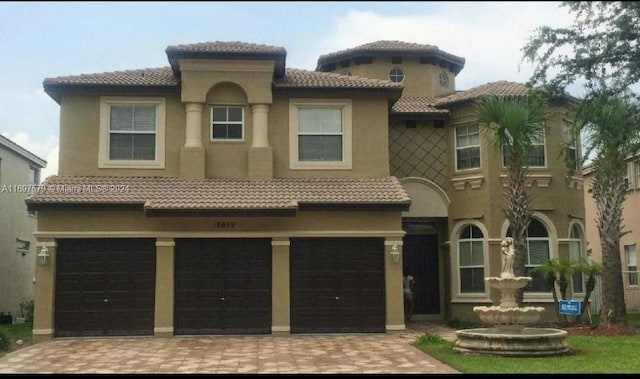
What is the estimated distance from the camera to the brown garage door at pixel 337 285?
63.9 feet

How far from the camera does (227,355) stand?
1535cm

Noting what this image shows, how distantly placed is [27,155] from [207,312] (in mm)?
14041

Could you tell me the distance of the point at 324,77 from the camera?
2167cm

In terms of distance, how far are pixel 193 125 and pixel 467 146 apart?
848 cm

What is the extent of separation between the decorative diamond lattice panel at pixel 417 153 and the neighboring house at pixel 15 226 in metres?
13.5

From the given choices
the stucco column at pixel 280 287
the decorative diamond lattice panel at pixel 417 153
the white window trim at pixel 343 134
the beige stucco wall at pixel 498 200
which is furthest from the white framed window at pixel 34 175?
the beige stucco wall at pixel 498 200

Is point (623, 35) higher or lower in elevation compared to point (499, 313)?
higher

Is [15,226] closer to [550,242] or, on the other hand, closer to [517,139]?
[517,139]

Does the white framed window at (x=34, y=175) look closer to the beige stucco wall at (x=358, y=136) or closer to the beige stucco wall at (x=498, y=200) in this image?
the beige stucco wall at (x=358, y=136)

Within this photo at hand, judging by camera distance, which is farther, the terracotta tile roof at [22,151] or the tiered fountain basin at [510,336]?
the terracotta tile roof at [22,151]

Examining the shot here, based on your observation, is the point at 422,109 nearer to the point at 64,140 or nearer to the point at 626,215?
the point at 64,140
